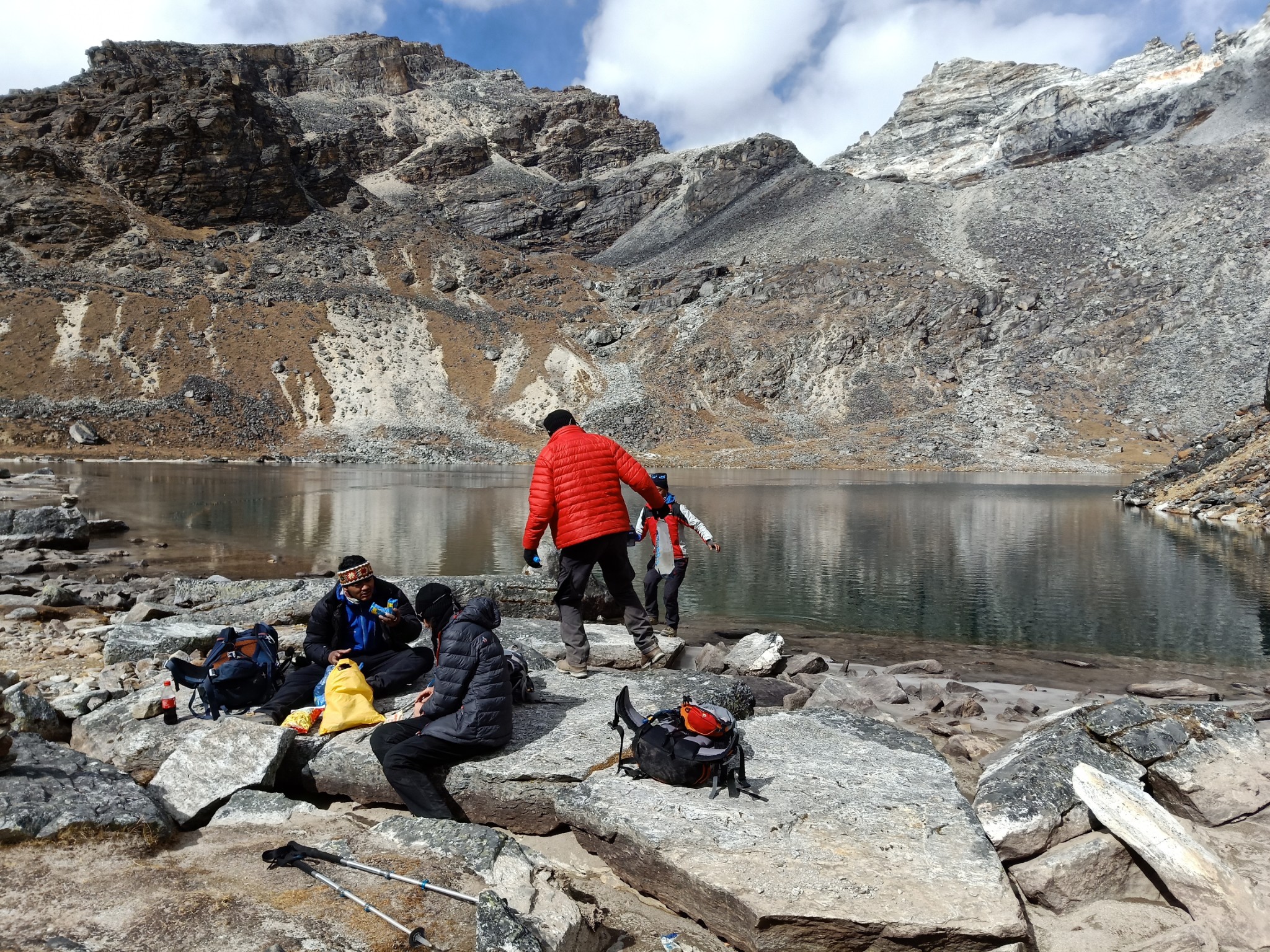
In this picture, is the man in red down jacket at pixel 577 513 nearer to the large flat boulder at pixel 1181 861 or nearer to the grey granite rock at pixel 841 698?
the grey granite rock at pixel 841 698

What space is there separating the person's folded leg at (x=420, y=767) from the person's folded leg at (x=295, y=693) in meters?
1.44

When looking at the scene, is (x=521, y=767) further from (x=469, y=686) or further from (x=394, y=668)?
(x=394, y=668)

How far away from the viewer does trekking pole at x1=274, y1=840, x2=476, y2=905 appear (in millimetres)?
4336

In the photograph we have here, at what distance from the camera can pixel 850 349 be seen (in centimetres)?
8400

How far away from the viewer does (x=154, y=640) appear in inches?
371

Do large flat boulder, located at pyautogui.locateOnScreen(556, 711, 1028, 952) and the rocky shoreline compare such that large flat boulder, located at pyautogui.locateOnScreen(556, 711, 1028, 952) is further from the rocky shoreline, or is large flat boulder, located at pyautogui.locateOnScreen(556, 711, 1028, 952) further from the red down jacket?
the red down jacket

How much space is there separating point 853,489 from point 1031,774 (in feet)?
135

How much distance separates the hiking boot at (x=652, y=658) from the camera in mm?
9023

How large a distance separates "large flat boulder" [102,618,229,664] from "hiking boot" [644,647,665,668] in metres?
5.21

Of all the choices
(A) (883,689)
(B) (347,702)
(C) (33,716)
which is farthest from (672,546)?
(C) (33,716)

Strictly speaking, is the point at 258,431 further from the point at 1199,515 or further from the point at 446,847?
the point at 446,847

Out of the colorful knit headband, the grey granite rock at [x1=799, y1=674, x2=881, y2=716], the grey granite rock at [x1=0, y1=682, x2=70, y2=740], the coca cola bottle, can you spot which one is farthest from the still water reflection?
the grey granite rock at [x1=0, y1=682, x2=70, y2=740]

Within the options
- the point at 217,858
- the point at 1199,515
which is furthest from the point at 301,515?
the point at 1199,515

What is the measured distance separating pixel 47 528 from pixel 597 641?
721 inches
